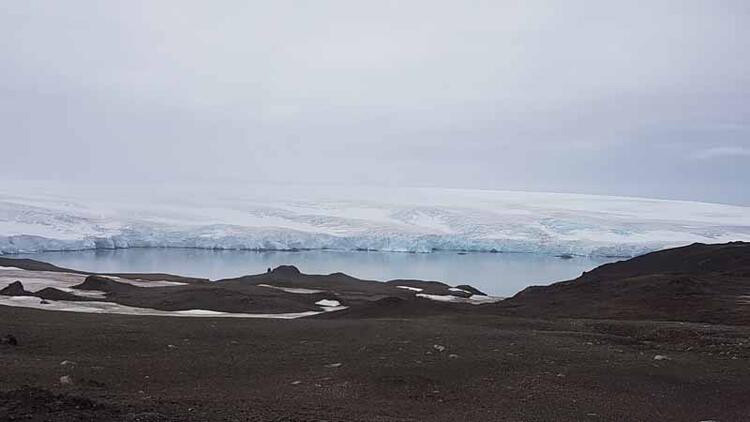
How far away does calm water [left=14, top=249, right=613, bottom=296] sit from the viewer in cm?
4544

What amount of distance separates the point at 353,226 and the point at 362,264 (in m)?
6.54

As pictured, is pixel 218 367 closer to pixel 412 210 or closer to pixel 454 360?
pixel 454 360

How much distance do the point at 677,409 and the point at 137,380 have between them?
5.77 m

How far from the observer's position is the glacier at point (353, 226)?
171 ft

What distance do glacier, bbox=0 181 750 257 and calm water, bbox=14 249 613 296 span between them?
0.99m

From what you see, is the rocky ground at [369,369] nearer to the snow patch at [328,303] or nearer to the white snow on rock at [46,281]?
the snow patch at [328,303]

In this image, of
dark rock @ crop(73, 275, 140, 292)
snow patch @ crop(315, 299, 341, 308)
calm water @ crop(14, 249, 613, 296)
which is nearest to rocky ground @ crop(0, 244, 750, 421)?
snow patch @ crop(315, 299, 341, 308)

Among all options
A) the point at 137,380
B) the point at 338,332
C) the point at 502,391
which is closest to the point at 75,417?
the point at 137,380

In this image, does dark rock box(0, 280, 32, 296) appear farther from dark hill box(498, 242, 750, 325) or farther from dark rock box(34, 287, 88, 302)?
dark hill box(498, 242, 750, 325)

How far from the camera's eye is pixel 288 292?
26.6 meters

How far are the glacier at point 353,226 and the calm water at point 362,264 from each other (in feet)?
3.24

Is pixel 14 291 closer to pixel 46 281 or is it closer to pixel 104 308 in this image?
pixel 104 308

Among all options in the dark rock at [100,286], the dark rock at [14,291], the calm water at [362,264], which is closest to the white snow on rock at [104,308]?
the dark rock at [14,291]

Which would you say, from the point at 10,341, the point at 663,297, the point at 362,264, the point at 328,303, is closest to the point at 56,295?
the point at 328,303
